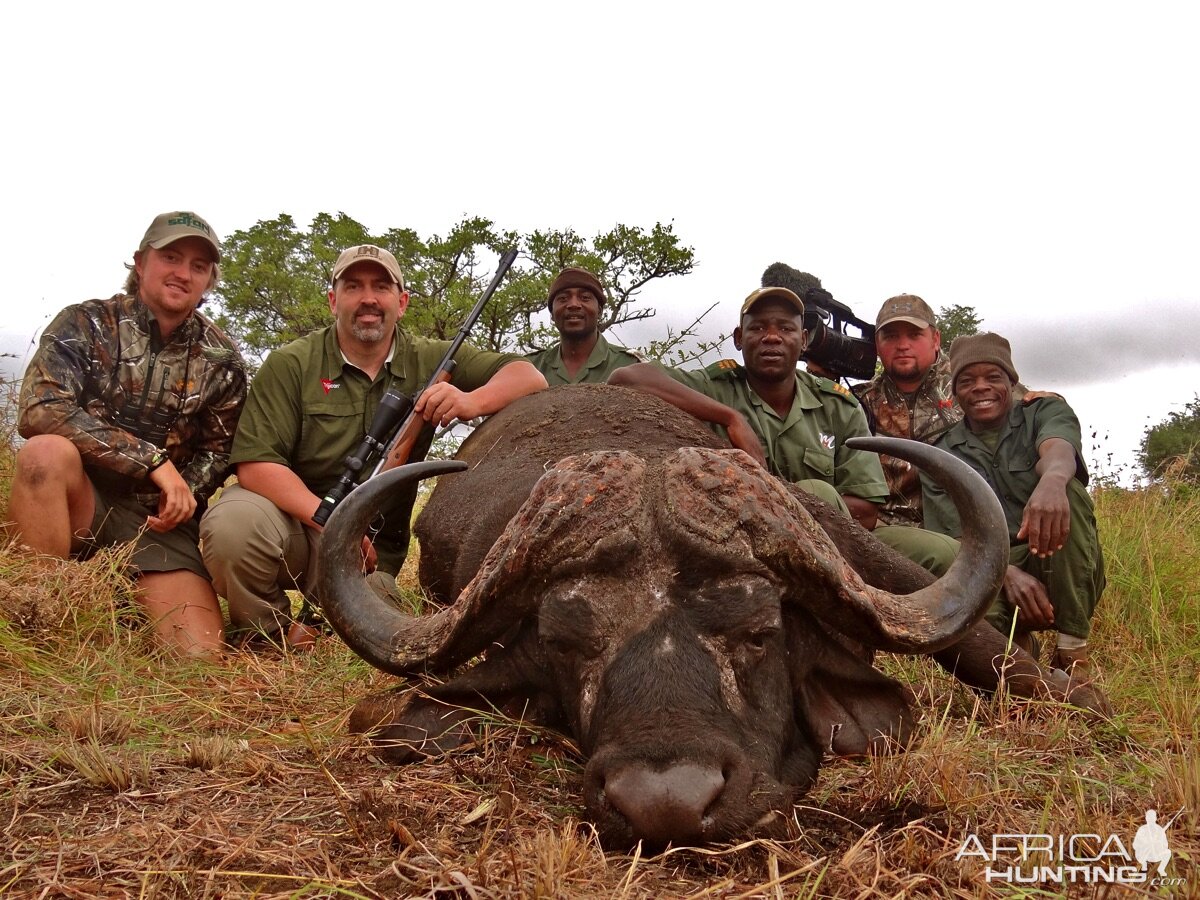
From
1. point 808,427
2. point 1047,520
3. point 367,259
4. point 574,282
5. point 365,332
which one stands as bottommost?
point 1047,520

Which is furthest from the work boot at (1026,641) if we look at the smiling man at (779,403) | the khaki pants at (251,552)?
the khaki pants at (251,552)

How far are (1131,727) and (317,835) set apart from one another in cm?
302

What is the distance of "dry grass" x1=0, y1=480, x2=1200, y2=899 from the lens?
6.53 feet

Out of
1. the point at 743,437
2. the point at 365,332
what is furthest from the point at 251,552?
the point at 743,437

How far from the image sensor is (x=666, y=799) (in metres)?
2.12

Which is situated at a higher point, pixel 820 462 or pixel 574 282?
pixel 574 282

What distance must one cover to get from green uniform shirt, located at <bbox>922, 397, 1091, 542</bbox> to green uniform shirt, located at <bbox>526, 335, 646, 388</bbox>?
283cm

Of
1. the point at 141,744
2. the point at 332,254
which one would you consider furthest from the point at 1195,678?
the point at 332,254

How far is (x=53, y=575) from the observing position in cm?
457

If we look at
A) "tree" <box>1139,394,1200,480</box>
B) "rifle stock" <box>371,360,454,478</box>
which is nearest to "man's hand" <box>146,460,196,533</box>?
"rifle stock" <box>371,360,454,478</box>

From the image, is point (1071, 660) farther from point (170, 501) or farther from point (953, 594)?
point (170, 501)

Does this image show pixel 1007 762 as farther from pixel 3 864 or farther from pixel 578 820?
pixel 3 864

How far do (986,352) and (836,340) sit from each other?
2.82 m

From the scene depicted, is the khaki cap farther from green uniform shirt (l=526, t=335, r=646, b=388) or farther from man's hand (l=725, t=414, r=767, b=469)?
green uniform shirt (l=526, t=335, r=646, b=388)
